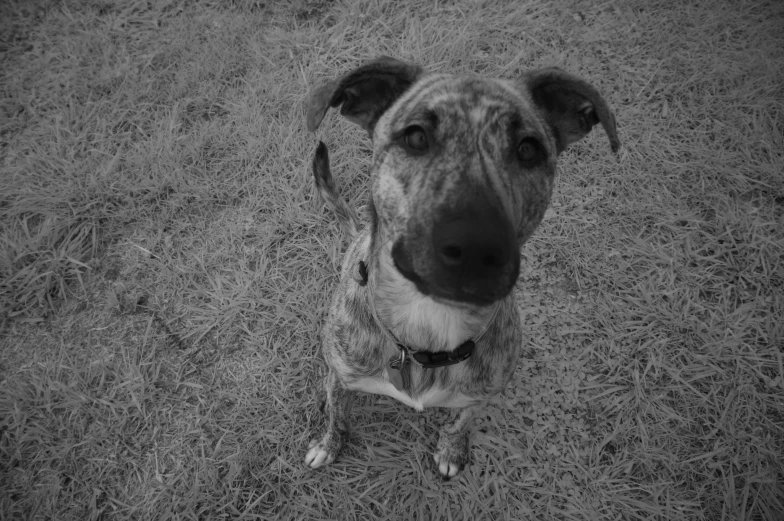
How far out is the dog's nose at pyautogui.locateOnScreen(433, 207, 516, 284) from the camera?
1.66m

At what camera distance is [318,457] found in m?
3.23

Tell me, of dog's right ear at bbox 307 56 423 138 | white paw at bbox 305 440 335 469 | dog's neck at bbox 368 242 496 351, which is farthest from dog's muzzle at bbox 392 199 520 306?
white paw at bbox 305 440 335 469

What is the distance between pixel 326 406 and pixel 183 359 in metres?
1.30

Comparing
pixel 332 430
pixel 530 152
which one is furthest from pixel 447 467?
pixel 530 152

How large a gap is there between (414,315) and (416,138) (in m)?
0.95

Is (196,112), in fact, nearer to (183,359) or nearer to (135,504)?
(183,359)

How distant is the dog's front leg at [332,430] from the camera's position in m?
3.04

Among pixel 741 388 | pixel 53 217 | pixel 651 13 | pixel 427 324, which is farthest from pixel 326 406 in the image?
pixel 651 13

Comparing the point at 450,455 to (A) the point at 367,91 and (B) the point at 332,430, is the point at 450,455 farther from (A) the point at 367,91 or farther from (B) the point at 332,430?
(A) the point at 367,91

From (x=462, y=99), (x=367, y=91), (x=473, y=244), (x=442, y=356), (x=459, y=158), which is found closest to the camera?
(x=473, y=244)

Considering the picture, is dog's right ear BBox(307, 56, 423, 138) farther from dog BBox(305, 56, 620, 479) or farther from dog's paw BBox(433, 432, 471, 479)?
dog's paw BBox(433, 432, 471, 479)

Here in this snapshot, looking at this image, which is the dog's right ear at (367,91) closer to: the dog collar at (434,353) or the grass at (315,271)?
the dog collar at (434,353)

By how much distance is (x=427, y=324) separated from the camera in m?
2.39

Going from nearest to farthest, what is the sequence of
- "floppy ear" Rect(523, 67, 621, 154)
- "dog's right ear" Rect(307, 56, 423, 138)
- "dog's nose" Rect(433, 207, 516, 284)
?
"dog's nose" Rect(433, 207, 516, 284), "dog's right ear" Rect(307, 56, 423, 138), "floppy ear" Rect(523, 67, 621, 154)
